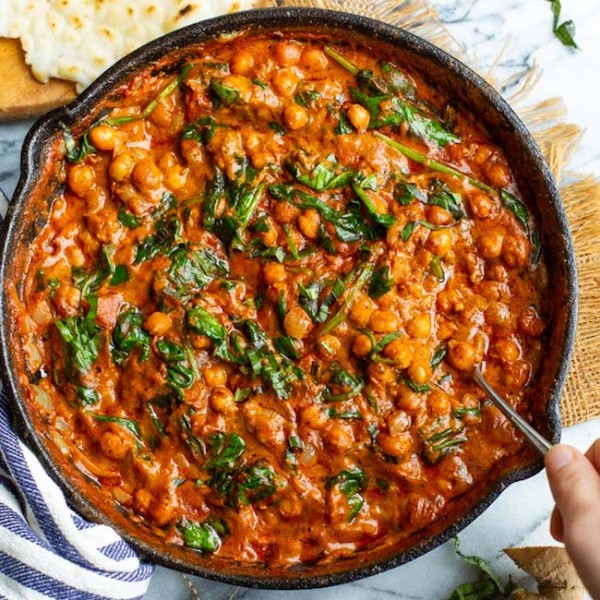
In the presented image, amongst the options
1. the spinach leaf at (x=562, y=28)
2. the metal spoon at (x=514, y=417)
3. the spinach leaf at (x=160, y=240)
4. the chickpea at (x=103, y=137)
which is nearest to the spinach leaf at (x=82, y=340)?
the spinach leaf at (x=160, y=240)

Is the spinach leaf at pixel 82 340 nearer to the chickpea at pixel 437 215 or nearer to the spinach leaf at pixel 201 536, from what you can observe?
the spinach leaf at pixel 201 536

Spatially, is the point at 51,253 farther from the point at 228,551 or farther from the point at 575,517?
the point at 575,517

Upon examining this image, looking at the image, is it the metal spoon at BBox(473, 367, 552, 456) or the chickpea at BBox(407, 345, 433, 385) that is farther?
the chickpea at BBox(407, 345, 433, 385)

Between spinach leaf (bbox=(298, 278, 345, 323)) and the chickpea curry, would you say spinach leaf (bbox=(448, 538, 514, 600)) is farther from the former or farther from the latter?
spinach leaf (bbox=(298, 278, 345, 323))

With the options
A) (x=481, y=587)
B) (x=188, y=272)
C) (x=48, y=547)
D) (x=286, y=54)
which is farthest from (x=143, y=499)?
(x=286, y=54)

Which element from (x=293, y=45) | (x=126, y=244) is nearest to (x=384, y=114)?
(x=293, y=45)

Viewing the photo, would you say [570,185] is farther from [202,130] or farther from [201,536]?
[201,536]

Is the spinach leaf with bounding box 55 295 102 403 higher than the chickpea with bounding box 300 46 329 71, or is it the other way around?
the chickpea with bounding box 300 46 329 71

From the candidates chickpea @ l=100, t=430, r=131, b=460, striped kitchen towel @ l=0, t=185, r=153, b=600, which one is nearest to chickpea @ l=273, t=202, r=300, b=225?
chickpea @ l=100, t=430, r=131, b=460
